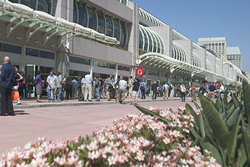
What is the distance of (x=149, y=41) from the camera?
33312 mm

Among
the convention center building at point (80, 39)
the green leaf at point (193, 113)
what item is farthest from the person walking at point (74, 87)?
the green leaf at point (193, 113)

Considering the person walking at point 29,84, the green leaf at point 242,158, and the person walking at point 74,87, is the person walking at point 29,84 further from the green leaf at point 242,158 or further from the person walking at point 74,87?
the green leaf at point 242,158

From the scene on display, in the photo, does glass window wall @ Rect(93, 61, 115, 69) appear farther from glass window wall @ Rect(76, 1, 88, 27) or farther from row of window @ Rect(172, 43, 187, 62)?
row of window @ Rect(172, 43, 187, 62)

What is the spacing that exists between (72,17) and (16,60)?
6.15 meters

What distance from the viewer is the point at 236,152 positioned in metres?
2.27

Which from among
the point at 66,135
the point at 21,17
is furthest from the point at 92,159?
the point at 21,17

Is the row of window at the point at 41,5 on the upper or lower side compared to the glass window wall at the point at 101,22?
lower

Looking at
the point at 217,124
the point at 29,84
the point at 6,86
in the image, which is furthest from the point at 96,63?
the point at 217,124

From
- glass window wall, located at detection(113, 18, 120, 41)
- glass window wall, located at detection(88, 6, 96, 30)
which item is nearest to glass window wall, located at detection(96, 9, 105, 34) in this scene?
glass window wall, located at detection(88, 6, 96, 30)

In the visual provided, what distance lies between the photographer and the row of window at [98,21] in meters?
21.1

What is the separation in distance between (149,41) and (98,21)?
445 inches

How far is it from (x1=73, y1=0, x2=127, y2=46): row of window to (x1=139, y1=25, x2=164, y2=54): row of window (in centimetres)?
383

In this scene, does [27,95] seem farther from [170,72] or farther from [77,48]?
[170,72]

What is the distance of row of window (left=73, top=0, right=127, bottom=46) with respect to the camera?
69.3 ft
